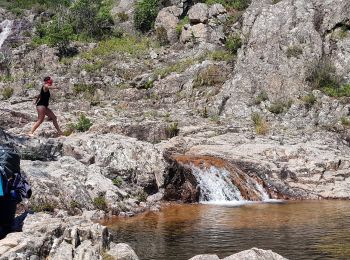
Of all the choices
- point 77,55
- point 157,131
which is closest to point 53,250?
point 157,131

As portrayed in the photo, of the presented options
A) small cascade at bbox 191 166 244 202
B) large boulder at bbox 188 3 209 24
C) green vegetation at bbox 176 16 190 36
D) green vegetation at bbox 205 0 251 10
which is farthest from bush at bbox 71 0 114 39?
small cascade at bbox 191 166 244 202

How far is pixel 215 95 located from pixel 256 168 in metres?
12.2

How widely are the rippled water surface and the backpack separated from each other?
3.23 m

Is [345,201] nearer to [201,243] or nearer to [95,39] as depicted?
[201,243]

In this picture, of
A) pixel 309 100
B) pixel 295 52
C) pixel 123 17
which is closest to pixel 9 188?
pixel 309 100

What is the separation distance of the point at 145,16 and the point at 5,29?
48.2 feet

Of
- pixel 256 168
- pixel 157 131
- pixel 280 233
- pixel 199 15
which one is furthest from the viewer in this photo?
pixel 199 15

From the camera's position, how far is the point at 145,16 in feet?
152

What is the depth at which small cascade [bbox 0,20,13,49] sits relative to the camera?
4758 cm

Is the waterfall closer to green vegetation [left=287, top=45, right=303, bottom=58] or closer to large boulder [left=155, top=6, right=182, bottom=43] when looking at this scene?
green vegetation [left=287, top=45, right=303, bottom=58]

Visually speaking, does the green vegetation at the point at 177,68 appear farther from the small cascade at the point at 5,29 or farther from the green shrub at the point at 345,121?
the small cascade at the point at 5,29

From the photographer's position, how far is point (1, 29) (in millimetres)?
49844

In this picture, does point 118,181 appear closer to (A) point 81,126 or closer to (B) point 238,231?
(B) point 238,231

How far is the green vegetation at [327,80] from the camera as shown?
102 feet
